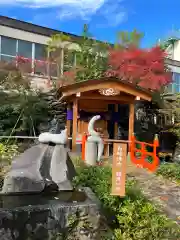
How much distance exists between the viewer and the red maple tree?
14.0 metres

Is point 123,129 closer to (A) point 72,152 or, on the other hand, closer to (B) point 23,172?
(A) point 72,152

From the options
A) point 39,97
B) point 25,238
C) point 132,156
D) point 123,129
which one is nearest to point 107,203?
point 25,238

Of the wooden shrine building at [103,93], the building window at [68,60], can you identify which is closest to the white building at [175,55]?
the building window at [68,60]

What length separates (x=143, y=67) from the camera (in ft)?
47.1

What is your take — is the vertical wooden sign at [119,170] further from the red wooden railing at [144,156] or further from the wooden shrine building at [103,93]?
the wooden shrine building at [103,93]

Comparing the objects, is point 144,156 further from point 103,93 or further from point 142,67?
point 142,67

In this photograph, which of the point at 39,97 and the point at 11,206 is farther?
the point at 39,97

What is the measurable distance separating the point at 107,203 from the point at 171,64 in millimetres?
19439

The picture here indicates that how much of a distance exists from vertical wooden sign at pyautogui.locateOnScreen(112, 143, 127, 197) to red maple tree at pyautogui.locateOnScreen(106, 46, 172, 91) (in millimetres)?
10074

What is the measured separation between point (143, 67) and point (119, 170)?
36.5 ft

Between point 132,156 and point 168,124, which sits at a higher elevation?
point 168,124

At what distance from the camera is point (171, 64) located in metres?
21.7

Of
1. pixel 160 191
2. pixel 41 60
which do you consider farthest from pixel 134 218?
pixel 41 60

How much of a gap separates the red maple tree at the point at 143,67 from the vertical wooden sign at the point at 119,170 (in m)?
10.1
